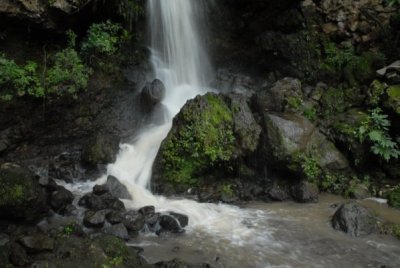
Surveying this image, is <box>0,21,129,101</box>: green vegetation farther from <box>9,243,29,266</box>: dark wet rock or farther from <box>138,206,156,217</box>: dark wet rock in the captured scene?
<box>9,243,29,266</box>: dark wet rock

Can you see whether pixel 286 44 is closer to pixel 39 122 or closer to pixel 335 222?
pixel 335 222

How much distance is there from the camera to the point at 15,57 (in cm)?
1058

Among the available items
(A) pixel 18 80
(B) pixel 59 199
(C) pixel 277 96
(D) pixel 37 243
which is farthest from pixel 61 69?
(C) pixel 277 96

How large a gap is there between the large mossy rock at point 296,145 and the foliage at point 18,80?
6.28 meters

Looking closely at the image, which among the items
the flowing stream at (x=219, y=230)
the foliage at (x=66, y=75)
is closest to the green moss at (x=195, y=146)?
the flowing stream at (x=219, y=230)

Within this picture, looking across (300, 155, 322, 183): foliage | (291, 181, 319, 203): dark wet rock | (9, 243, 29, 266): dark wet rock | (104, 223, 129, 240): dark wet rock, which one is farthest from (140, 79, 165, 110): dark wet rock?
(9, 243, 29, 266): dark wet rock

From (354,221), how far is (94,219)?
17.7 ft

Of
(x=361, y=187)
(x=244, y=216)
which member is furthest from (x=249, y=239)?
(x=361, y=187)

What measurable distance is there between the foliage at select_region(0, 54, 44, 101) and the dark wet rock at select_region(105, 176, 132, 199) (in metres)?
3.09

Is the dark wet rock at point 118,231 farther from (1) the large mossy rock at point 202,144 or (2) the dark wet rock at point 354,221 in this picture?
(2) the dark wet rock at point 354,221

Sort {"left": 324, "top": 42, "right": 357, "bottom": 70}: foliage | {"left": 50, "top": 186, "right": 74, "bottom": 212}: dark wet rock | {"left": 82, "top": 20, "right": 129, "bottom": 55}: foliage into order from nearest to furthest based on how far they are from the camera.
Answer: {"left": 50, "top": 186, "right": 74, "bottom": 212}: dark wet rock
{"left": 82, "top": 20, "right": 129, "bottom": 55}: foliage
{"left": 324, "top": 42, "right": 357, "bottom": 70}: foliage

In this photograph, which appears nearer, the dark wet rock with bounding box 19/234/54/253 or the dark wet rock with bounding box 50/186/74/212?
the dark wet rock with bounding box 19/234/54/253

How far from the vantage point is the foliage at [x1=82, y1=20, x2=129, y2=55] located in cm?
1136

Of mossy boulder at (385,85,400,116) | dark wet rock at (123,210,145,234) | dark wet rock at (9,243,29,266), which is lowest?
dark wet rock at (9,243,29,266)
